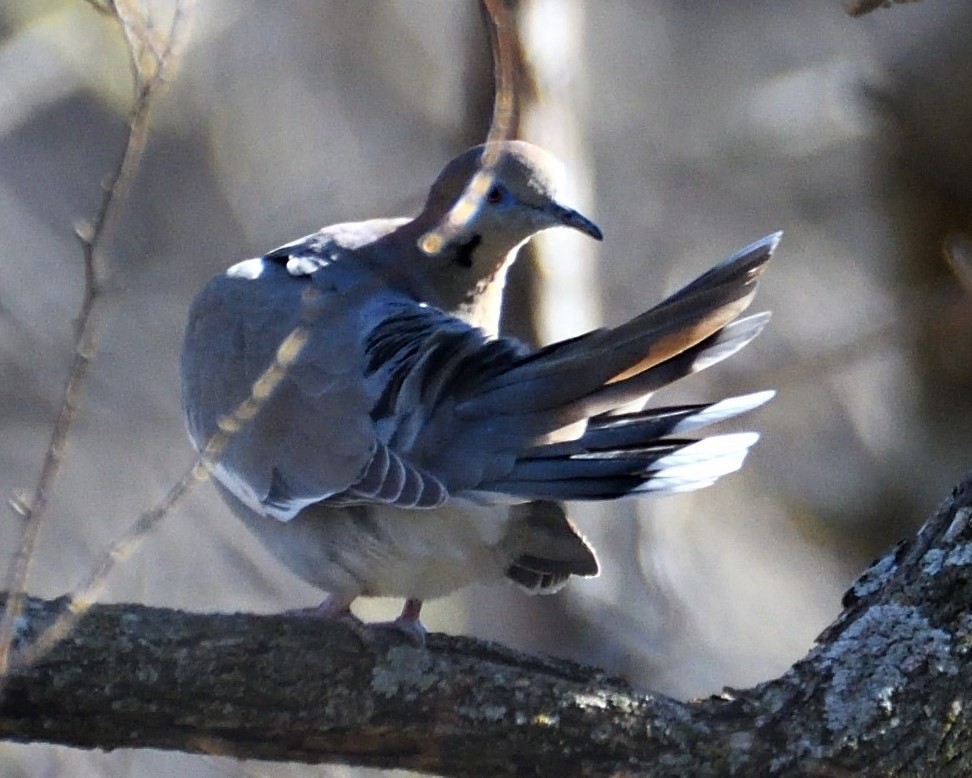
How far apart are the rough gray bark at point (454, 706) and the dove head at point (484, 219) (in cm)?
130

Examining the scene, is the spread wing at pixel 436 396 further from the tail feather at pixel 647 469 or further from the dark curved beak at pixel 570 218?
the dark curved beak at pixel 570 218

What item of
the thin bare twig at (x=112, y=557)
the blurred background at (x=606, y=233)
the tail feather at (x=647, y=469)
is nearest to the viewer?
the thin bare twig at (x=112, y=557)

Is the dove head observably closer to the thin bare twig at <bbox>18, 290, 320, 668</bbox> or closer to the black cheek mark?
the black cheek mark

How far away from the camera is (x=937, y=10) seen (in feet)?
21.3

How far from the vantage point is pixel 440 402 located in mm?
2953

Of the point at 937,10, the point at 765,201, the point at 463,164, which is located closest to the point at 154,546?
the point at 463,164

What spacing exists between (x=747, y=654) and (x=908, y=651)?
420cm

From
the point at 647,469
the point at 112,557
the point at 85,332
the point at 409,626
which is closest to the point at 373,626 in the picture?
the point at 409,626

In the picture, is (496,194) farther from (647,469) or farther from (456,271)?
(647,469)

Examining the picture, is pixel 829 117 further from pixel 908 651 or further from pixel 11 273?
pixel 908 651

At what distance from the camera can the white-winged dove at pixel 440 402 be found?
263 centimetres

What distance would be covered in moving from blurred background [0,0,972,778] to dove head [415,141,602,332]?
48.8 inches

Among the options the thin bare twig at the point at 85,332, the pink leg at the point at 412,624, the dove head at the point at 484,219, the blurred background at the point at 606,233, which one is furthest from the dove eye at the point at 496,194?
the thin bare twig at the point at 85,332

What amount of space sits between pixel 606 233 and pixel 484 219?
2.66 m
